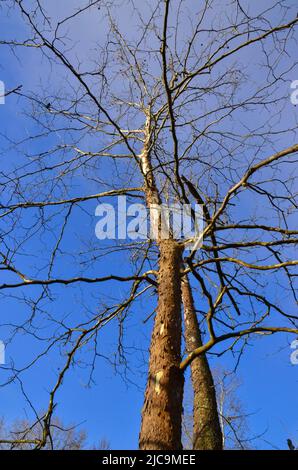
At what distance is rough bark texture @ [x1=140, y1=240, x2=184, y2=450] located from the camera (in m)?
2.24

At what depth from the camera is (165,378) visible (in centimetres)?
A: 245

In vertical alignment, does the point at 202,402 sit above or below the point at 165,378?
above

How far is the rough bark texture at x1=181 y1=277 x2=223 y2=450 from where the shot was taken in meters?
4.30

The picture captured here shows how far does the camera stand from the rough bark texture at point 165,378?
2.24m

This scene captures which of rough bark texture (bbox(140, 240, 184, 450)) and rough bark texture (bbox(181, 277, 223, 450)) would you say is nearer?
rough bark texture (bbox(140, 240, 184, 450))

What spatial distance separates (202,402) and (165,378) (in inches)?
101

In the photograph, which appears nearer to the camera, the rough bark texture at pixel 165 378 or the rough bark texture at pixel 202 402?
the rough bark texture at pixel 165 378

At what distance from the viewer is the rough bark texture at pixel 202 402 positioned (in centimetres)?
430

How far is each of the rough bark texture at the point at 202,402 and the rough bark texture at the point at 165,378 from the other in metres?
1.85

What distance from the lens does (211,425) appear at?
14.7ft

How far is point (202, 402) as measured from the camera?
474 centimetres

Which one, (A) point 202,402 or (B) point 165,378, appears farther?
(A) point 202,402

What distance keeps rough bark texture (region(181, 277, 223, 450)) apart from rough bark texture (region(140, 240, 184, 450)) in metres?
1.85
